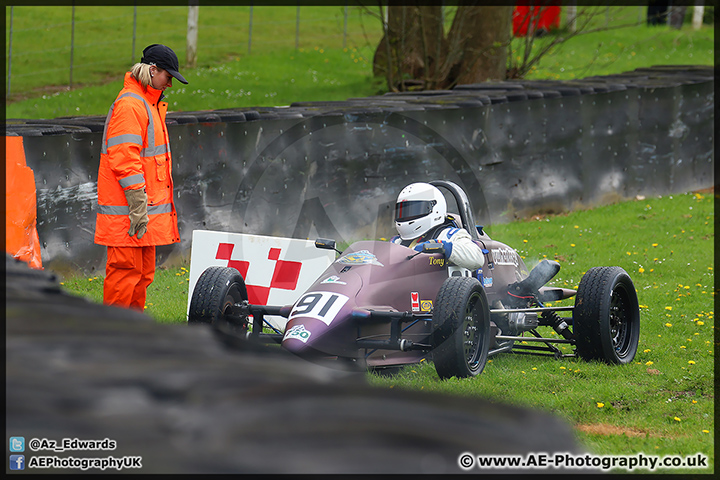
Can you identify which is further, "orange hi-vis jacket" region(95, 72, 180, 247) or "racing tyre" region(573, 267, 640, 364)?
"racing tyre" region(573, 267, 640, 364)

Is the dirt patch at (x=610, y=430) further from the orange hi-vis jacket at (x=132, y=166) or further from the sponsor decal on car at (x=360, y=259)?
the orange hi-vis jacket at (x=132, y=166)

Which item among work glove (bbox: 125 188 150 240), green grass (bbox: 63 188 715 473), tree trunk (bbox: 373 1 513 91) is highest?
tree trunk (bbox: 373 1 513 91)

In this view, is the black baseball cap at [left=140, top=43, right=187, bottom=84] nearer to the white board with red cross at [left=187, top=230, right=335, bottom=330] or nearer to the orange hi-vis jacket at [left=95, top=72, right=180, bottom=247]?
the orange hi-vis jacket at [left=95, top=72, right=180, bottom=247]

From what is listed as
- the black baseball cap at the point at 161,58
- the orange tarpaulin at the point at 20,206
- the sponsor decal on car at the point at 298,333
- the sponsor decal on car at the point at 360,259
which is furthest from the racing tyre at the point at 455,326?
the orange tarpaulin at the point at 20,206

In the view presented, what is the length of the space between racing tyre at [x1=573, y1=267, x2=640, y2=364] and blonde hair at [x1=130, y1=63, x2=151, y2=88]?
11.6ft

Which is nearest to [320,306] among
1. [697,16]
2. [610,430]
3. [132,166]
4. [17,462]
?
[132,166]

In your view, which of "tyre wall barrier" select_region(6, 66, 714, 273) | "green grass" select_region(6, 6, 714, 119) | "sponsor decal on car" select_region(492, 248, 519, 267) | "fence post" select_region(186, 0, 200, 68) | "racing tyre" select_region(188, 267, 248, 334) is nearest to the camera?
"racing tyre" select_region(188, 267, 248, 334)

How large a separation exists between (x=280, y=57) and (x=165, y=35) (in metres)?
4.97

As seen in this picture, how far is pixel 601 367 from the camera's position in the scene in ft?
19.0

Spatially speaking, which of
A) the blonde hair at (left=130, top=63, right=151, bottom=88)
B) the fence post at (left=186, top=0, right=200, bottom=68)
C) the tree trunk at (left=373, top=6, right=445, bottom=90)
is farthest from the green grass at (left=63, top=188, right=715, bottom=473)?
the fence post at (left=186, top=0, right=200, bottom=68)

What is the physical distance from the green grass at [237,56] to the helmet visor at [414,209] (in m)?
11.4

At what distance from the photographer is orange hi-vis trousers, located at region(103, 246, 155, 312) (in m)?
5.68

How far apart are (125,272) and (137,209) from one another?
0.51 metres
